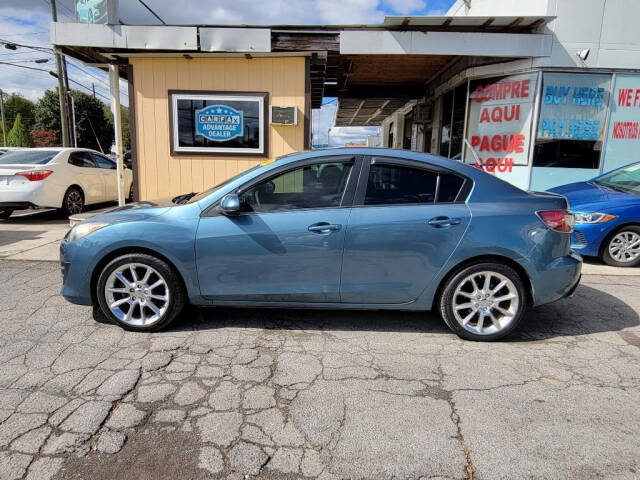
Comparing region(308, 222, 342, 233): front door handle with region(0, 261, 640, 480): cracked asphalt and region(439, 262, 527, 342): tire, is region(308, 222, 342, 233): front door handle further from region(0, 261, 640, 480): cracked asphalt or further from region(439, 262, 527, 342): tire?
region(439, 262, 527, 342): tire

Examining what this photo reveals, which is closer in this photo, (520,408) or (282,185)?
(520,408)

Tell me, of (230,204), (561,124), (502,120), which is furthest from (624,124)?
(230,204)

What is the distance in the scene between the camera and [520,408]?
2693 mm

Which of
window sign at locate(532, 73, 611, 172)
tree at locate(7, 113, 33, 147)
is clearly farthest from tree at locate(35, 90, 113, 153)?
window sign at locate(532, 73, 611, 172)

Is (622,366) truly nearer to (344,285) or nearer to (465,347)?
(465,347)

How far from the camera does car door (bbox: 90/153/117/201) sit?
1048cm

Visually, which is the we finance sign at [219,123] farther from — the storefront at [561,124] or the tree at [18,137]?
the tree at [18,137]

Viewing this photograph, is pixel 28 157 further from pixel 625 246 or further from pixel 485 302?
pixel 625 246

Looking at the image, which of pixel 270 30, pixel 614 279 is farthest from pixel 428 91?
pixel 614 279

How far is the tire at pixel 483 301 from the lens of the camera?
3584 mm

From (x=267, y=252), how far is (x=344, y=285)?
0.68 meters

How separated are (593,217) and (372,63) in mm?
5595

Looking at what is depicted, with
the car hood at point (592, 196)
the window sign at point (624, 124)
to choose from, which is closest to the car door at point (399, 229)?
the car hood at point (592, 196)

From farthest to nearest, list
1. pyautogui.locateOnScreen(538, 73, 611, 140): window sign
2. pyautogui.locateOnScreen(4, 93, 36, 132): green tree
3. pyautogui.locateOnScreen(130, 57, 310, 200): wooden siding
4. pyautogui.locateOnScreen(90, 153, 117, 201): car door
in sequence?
pyautogui.locateOnScreen(4, 93, 36, 132): green tree → pyautogui.locateOnScreen(90, 153, 117, 201): car door → pyautogui.locateOnScreen(538, 73, 611, 140): window sign → pyautogui.locateOnScreen(130, 57, 310, 200): wooden siding
